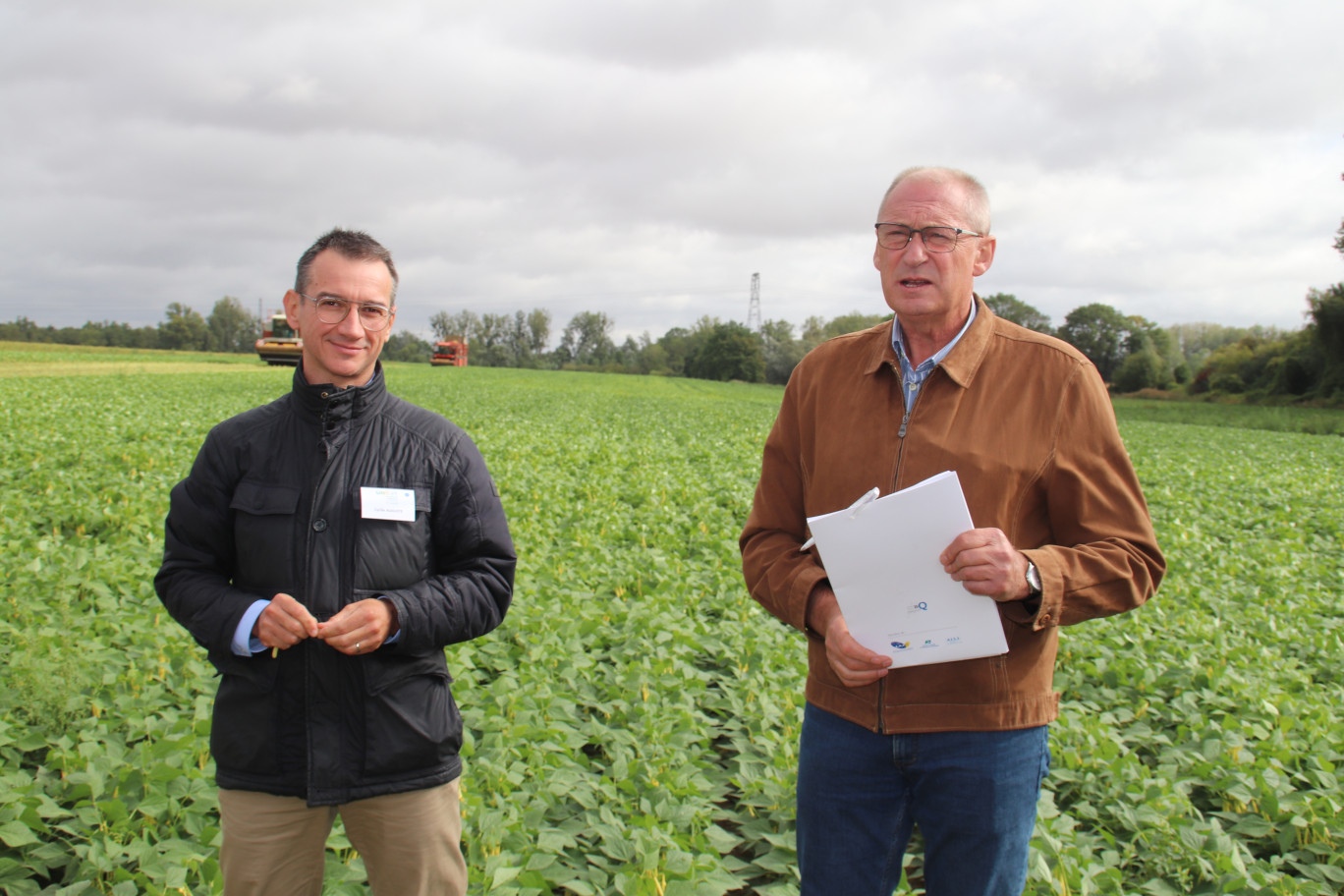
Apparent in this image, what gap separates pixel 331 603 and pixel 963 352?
1671 millimetres

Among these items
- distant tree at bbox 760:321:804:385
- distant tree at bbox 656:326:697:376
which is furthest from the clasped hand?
distant tree at bbox 656:326:697:376

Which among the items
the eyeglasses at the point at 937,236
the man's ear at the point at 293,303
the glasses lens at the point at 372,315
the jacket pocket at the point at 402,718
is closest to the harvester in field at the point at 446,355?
the man's ear at the point at 293,303

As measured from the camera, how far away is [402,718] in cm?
200

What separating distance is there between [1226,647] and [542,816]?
476 cm

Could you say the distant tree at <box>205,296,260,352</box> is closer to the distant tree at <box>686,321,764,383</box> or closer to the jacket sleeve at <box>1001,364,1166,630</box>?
the distant tree at <box>686,321,764,383</box>

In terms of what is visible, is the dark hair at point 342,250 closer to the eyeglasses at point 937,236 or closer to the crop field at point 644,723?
the eyeglasses at point 937,236

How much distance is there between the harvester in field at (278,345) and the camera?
4238 centimetres

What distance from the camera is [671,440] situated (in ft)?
57.0

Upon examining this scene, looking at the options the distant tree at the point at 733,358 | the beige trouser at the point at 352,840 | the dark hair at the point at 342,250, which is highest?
the distant tree at the point at 733,358

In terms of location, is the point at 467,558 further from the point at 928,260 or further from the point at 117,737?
the point at 117,737

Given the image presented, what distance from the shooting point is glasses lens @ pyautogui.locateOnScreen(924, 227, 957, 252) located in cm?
188

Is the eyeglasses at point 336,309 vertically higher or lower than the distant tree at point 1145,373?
lower

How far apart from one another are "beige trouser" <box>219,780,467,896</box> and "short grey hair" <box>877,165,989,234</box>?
76.8 inches

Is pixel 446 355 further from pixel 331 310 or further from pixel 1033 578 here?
pixel 1033 578
